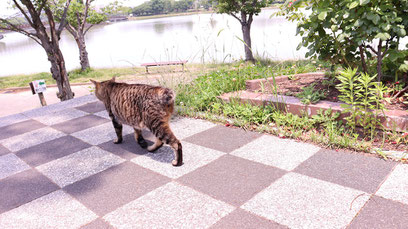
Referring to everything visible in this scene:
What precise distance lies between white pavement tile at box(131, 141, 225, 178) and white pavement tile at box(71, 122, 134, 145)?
3.19 feet

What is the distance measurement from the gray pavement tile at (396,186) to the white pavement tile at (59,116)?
5.16m

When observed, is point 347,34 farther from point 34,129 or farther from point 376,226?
point 34,129

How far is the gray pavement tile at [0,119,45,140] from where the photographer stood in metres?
5.07

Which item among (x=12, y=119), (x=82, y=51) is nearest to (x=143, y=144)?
(x=12, y=119)

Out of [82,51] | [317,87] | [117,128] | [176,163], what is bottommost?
[176,163]

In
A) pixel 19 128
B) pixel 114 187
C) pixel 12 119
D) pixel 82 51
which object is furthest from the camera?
pixel 82 51

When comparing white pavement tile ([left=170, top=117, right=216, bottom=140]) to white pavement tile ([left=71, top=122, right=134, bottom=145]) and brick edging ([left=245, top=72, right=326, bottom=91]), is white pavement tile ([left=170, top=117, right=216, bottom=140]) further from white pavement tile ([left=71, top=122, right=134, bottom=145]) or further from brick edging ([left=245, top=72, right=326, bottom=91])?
brick edging ([left=245, top=72, right=326, bottom=91])

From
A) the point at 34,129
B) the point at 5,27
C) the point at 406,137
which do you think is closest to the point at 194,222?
the point at 406,137

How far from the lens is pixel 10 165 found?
376cm

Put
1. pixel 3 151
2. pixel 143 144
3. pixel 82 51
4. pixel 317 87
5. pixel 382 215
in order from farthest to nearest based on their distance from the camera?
pixel 82 51
pixel 317 87
pixel 3 151
pixel 143 144
pixel 382 215

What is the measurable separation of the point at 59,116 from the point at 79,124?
0.94m

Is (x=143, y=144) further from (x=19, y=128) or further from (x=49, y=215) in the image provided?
(x=19, y=128)

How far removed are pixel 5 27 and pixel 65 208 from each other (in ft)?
29.1

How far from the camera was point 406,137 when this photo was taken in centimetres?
326
